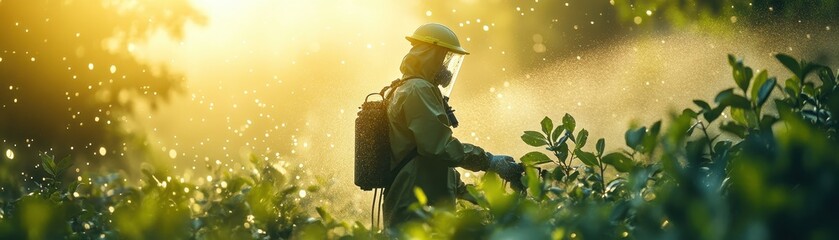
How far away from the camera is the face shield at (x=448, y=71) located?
427 cm

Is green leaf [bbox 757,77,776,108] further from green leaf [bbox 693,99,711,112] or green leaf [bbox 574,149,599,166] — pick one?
green leaf [bbox 574,149,599,166]

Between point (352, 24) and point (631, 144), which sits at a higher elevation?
point (352, 24)

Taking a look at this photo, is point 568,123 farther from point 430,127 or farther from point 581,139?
point 430,127

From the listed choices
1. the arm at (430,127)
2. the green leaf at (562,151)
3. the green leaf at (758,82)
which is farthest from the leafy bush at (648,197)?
the arm at (430,127)

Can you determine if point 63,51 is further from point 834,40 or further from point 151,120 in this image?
point 834,40

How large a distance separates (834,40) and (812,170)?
48.0 feet

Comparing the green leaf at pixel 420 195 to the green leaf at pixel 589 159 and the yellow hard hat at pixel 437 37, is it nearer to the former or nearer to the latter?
the green leaf at pixel 589 159

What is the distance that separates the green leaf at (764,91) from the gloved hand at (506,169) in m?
2.63

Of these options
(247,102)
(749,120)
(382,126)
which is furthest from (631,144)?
(247,102)

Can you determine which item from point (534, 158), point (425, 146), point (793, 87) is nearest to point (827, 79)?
point (793, 87)

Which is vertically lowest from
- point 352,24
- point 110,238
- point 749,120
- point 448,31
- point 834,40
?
point 110,238

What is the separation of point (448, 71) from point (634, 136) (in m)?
2.84

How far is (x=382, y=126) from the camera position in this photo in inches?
160

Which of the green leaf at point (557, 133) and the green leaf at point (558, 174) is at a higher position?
the green leaf at point (557, 133)
